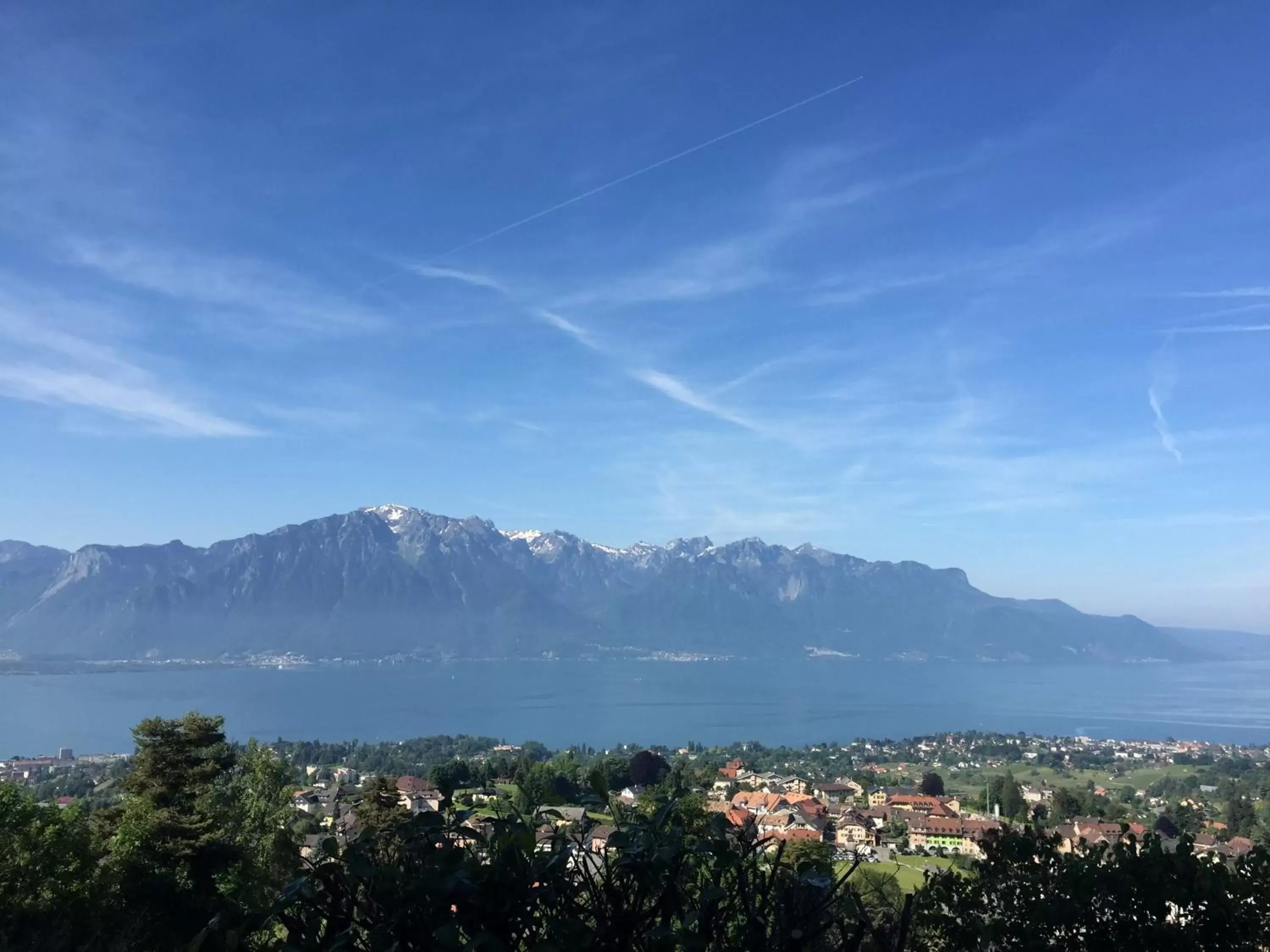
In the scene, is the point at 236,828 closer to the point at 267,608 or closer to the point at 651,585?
the point at 267,608

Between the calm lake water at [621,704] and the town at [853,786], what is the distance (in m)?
7.25

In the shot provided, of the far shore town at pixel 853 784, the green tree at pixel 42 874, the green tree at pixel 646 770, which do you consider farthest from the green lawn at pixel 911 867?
the green tree at pixel 42 874

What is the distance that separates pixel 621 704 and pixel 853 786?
147 ft

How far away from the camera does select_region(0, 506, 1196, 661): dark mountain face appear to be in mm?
120188

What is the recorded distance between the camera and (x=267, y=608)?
13100cm

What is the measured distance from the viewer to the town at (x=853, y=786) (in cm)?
450

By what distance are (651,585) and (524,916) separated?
163 meters

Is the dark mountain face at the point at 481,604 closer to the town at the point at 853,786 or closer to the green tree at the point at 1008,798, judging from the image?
the town at the point at 853,786

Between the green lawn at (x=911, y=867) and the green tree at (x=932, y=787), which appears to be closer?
the green lawn at (x=911, y=867)

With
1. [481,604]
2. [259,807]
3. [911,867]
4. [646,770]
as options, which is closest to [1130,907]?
[259,807]

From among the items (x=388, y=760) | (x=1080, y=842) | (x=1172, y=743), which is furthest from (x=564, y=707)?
(x=1080, y=842)

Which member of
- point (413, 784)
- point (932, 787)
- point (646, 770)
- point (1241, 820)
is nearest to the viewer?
point (1241, 820)

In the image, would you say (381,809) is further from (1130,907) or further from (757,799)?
(757,799)

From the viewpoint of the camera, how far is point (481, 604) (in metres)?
148
